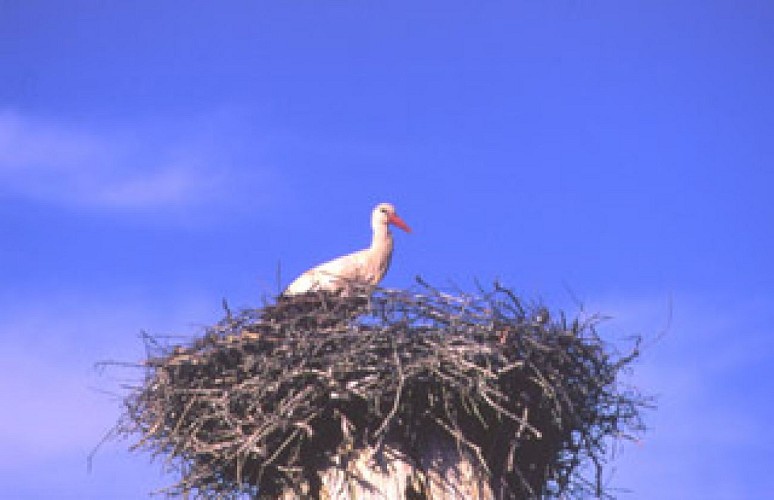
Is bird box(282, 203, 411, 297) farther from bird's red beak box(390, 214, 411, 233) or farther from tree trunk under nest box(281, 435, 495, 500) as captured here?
tree trunk under nest box(281, 435, 495, 500)

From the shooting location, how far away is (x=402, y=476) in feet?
20.4

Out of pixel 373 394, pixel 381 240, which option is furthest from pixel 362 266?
pixel 373 394

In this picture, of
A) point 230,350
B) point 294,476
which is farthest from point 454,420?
point 230,350

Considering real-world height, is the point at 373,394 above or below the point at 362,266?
below

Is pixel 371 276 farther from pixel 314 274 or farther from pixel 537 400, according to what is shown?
pixel 537 400

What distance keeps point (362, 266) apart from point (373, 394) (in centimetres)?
296

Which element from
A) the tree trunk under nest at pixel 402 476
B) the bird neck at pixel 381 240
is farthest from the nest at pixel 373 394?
the bird neck at pixel 381 240

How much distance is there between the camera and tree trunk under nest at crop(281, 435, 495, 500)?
6203mm

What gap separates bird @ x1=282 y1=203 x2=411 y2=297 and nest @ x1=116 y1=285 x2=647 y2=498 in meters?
1.18

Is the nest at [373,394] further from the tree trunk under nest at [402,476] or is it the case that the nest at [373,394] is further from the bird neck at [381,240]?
the bird neck at [381,240]

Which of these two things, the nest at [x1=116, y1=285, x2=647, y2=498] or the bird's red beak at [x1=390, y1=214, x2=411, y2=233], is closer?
the nest at [x1=116, y1=285, x2=647, y2=498]

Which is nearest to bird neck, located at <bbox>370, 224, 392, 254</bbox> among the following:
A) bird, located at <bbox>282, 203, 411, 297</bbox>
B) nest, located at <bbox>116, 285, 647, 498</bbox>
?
bird, located at <bbox>282, 203, 411, 297</bbox>

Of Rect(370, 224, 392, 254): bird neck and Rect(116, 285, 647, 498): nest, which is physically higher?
Rect(370, 224, 392, 254): bird neck

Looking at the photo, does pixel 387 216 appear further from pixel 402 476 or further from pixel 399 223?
pixel 402 476
